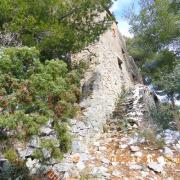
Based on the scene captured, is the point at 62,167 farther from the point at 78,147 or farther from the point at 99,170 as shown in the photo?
the point at 78,147

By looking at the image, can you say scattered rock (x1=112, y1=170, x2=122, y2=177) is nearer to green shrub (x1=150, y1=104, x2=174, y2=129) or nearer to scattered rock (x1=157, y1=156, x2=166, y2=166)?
scattered rock (x1=157, y1=156, x2=166, y2=166)

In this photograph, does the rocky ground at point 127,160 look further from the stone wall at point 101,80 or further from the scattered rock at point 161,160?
the stone wall at point 101,80

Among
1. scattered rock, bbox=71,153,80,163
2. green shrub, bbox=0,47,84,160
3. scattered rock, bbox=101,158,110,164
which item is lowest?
scattered rock, bbox=101,158,110,164

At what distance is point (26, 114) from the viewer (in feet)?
25.3

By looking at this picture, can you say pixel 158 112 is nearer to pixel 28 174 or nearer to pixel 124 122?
pixel 124 122

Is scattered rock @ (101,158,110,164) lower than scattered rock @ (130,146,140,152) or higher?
lower

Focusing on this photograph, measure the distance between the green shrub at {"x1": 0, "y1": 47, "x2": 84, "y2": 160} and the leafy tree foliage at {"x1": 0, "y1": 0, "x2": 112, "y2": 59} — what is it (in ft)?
8.44

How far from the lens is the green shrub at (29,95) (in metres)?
7.52

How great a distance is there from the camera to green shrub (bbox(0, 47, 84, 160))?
752 cm

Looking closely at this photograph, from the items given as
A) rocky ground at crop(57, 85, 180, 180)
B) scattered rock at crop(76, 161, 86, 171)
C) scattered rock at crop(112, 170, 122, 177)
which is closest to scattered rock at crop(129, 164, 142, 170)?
rocky ground at crop(57, 85, 180, 180)

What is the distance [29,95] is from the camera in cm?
777

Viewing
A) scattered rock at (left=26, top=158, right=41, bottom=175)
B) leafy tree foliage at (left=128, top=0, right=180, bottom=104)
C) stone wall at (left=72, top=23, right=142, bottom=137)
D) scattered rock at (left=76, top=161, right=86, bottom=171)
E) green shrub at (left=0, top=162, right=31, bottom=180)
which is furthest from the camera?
leafy tree foliage at (left=128, top=0, right=180, bottom=104)

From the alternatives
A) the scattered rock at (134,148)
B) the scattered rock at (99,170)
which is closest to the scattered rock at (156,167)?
the scattered rock at (134,148)

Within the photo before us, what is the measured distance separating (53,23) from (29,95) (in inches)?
166
